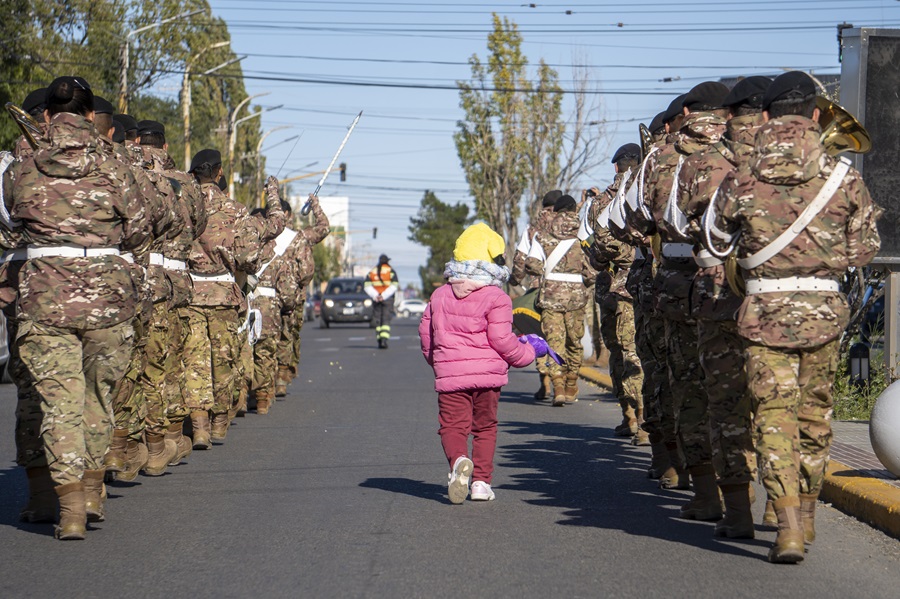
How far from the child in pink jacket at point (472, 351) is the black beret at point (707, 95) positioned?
139 cm

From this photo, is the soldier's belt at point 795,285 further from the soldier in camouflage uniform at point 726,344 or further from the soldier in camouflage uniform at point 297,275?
the soldier in camouflage uniform at point 297,275

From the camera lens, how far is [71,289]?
736 cm

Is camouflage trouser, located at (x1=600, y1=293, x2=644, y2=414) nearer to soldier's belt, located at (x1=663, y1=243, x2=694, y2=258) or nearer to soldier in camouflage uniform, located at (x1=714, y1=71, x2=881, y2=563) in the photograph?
soldier's belt, located at (x1=663, y1=243, x2=694, y2=258)

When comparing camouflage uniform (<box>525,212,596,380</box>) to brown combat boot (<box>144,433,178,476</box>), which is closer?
brown combat boot (<box>144,433,178,476</box>)

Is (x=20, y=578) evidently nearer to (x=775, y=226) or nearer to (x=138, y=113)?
(x=775, y=226)

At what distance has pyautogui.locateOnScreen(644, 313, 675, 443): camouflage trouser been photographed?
8.94m

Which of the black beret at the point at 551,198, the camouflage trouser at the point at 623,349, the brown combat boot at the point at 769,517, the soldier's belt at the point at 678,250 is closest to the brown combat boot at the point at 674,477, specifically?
the brown combat boot at the point at 769,517

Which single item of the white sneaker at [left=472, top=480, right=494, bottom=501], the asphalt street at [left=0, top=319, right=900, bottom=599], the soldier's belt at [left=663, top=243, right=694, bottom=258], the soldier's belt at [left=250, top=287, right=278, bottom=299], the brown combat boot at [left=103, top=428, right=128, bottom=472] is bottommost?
the asphalt street at [left=0, top=319, right=900, bottom=599]

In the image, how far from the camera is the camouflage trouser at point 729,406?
718 centimetres

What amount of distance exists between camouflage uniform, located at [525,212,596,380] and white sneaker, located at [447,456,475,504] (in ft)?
23.8

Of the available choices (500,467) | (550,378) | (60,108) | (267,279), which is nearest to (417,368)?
(550,378)

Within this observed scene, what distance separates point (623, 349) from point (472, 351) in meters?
3.81

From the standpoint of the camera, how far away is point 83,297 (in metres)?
7.38

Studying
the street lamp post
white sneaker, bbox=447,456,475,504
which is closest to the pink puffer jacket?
white sneaker, bbox=447,456,475,504
